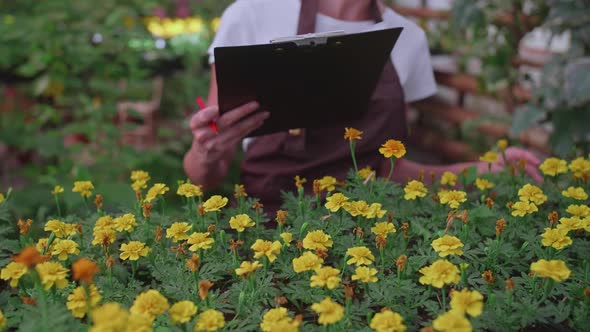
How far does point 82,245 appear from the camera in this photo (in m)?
1.01

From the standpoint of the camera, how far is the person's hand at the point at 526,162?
4.54ft

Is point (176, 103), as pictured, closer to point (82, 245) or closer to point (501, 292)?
point (82, 245)

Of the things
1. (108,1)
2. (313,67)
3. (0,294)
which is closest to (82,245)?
(0,294)

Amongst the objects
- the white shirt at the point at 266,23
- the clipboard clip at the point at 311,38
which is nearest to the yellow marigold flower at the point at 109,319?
the clipboard clip at the point at 311,38

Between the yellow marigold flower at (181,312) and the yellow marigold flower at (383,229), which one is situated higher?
the yellow marigold flower at (181,312)

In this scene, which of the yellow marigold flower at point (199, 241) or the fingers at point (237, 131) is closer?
the yellow marigold flower at point (199, 241)

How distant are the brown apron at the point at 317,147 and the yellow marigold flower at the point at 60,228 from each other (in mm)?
665

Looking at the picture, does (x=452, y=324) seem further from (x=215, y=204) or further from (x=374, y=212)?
(x=215, y=204)

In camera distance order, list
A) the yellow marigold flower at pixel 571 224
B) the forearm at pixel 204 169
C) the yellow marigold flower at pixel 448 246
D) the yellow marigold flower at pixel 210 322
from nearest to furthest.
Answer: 1. the yellow marigold flower at pixel 210 322
2. the yellow marigold flower at pixel 448 246
3. the yellow marigold flower at pixel 571 224
4. the forearm at pixel 204 169

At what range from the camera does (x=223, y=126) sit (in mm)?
1357

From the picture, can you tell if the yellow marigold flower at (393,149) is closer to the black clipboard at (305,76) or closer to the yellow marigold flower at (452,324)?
the black clipboard at (305,76)

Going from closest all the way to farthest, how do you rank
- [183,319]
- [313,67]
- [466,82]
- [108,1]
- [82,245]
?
[183,319] < [82,245] < [313,67] < [108,1] < [466,82]

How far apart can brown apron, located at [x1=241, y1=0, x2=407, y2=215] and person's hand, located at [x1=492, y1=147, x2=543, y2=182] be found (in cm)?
27

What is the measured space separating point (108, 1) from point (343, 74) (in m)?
2.53
